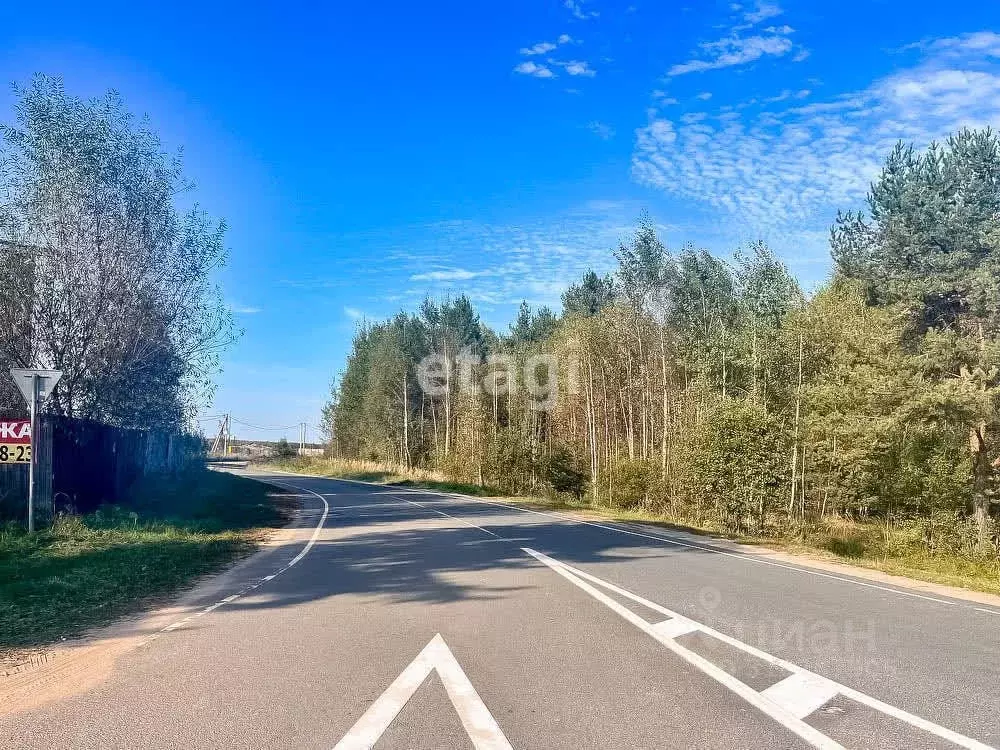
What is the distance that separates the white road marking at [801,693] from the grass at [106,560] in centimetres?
666

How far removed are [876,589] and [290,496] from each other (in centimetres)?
2959

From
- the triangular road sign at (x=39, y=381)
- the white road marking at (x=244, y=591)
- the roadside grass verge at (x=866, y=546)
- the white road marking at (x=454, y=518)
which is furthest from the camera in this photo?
the white road marking at (x=454, y=518)

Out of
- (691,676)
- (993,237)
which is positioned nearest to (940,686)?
(691,676)

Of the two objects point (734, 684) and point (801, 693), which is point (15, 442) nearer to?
point (734, 684)

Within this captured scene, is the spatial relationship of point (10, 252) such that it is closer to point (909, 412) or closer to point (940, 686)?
point (940, 686)

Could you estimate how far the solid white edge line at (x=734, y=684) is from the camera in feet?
15.9

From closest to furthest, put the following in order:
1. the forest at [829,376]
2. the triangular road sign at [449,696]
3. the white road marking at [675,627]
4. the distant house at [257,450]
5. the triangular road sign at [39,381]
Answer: the triangular road sign at [449,696]
the white road marking at [675,627]
the triangular road sign at [39,381]
the forest at [829,376]
the distant house at [257,450]

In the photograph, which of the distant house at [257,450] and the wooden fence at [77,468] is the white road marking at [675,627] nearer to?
the wooden fence at [77,468]

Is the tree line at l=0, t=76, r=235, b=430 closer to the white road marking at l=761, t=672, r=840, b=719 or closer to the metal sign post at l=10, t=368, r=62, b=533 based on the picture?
the metal sign post at l=10, t=368, r=62, b=533

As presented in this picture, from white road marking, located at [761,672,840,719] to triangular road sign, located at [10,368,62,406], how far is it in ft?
45.7

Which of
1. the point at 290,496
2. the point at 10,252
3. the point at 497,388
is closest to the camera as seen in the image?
the point at 10,252

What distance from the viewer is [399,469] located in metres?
58.2

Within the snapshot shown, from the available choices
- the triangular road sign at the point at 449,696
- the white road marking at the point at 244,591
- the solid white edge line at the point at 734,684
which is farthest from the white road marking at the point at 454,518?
the triangular road sign at the point at 449,696
